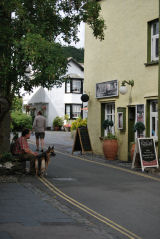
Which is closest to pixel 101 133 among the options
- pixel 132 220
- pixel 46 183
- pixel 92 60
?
pixel 92 60

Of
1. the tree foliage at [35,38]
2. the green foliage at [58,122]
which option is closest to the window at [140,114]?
the tree foliage at [35,38]

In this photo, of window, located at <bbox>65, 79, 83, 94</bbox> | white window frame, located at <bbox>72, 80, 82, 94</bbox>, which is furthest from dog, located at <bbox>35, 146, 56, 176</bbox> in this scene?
white window frame, located at <bbox>72, 80, 82, 94</bbox>

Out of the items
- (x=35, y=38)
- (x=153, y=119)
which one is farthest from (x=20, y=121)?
(x=35, y=38)

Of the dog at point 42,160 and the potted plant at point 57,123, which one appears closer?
the dog at point 42,160

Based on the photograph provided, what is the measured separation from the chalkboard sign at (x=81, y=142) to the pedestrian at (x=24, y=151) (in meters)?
6.91

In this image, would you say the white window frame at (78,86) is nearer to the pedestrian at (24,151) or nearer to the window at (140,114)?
the window at (140,114)

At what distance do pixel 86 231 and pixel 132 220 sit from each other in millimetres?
1137

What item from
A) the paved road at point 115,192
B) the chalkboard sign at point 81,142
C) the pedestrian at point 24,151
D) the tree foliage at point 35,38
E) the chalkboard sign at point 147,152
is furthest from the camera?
the chalkboard sign at point 81,142

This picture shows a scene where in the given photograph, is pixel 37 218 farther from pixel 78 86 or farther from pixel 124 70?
pixel 78 86

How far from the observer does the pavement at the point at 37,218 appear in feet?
19.0

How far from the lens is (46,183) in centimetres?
1065

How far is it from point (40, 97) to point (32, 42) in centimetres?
3972

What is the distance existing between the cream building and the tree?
371 cm

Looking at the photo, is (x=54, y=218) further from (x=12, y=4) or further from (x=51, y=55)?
(x=12, y=4)
